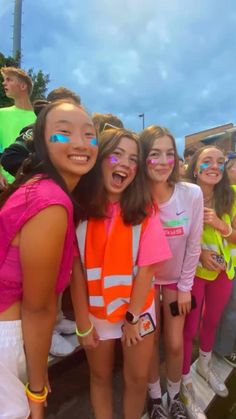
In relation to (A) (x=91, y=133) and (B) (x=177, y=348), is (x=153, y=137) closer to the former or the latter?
(A) (x=91, y=133)

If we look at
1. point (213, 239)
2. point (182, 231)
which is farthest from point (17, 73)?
point (213, 239)

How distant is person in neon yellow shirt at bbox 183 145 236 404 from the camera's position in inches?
96.7

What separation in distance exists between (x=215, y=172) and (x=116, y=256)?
1.16 metres

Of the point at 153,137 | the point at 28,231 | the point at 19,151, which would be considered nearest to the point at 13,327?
the point at 28,231

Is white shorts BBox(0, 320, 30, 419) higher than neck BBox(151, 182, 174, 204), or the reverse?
neck BBox(151, 182, 174, 204)

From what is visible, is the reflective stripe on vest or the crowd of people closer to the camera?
the crowd of people

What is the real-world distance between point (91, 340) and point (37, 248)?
0.94 meters

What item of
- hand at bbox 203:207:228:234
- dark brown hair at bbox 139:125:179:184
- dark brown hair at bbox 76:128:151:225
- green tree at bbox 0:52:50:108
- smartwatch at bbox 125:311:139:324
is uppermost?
green tree at bbox 0:52:50:108

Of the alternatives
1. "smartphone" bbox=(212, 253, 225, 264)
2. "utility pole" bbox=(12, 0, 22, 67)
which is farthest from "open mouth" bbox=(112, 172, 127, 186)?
"utility pole" bbox=(12, 0, 22, 67)

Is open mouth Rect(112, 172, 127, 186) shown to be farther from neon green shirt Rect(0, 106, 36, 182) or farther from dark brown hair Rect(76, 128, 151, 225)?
neon green shirt Rect(0, 106, 36, 182)

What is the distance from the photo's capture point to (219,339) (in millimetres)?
3174

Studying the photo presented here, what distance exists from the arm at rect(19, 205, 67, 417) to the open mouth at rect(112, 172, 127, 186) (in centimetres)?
65

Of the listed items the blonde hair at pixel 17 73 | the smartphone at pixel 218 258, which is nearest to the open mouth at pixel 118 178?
the smartphone at pixel 218 258

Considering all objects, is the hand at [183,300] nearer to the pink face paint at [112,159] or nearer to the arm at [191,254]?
the arm at [191,254]
